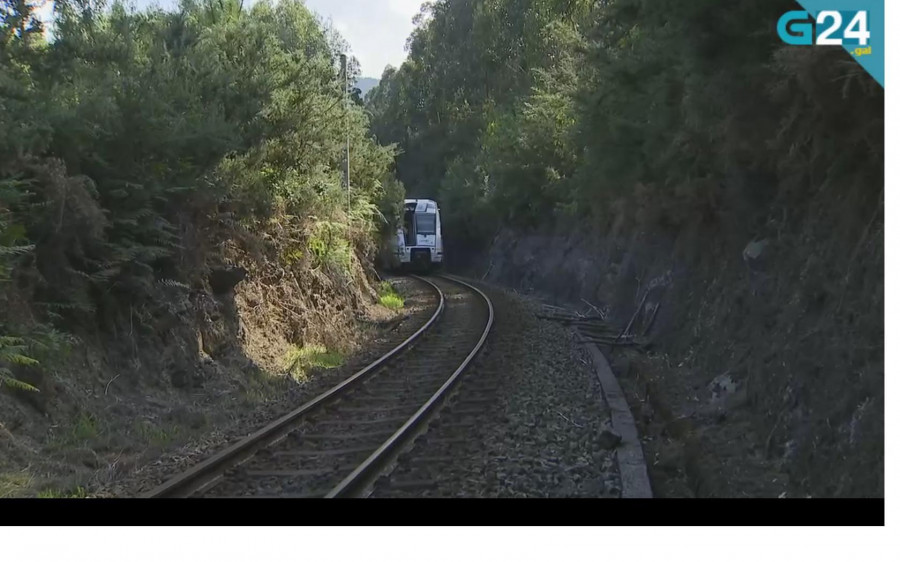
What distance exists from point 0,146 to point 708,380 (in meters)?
8.90

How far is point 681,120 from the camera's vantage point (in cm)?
1430

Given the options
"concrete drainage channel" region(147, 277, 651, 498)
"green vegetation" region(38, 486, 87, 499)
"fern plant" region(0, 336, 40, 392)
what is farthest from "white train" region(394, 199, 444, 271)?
"green vegetation" region(38, 486, 87, 499)

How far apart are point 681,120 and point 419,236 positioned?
2804 centimetres

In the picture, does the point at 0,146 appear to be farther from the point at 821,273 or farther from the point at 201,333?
the point at 821,273

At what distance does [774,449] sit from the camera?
7.92 m

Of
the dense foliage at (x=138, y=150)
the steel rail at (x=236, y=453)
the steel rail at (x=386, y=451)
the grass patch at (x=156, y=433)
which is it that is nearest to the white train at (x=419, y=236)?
the dense foliage at (x=138, y=150)

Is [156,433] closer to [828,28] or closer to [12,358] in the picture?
[12,358]

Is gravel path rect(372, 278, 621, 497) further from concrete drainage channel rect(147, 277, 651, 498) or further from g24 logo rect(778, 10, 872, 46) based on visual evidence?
g24 logo rect(778, 10, 872, 46)

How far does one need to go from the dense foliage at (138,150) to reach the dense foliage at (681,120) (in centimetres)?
638

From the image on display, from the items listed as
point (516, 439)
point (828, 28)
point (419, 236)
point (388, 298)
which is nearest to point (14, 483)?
point (516, 439)

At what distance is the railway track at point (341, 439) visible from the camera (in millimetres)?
7344

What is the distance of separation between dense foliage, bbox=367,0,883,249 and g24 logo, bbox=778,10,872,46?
0.15m

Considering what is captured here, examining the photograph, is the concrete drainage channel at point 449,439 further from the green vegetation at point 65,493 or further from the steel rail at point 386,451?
the green vegetation at point 65,493

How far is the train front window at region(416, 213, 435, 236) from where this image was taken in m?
41.1
